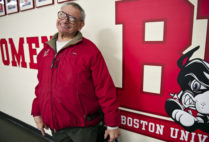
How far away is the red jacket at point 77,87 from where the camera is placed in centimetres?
83

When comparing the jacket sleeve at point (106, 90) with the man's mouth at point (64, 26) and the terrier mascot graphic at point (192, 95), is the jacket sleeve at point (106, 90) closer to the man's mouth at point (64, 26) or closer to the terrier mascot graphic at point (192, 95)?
the man's mouth at point (64, 26)

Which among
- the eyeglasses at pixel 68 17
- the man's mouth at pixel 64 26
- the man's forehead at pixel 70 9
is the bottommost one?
the man's mouth at pixel 64 26

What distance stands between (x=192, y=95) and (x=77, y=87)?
672 millimetres

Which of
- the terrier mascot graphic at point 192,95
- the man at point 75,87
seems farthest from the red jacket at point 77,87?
the terrier mascot graphic at point 192,95

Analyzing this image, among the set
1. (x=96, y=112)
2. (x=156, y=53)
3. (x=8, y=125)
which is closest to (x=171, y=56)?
(x=156, y=53)

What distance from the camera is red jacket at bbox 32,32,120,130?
0.83 m

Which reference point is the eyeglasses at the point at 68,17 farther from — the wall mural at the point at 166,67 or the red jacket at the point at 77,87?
the wall mural at the point at 166,67

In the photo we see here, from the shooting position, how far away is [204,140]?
87 centimetres

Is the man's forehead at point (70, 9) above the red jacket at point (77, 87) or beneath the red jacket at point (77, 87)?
above

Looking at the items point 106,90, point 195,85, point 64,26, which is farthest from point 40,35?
point 195,85

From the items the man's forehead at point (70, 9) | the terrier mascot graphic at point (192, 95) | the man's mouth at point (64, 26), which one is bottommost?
the terrier mascot graphic at point (192, 95)

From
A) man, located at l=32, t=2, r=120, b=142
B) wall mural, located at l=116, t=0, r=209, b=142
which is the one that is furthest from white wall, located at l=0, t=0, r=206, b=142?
man, located at l=32, t=2, r=120, b=142

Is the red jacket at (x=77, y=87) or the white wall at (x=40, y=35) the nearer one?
the red jacket at (x=77, y=87)

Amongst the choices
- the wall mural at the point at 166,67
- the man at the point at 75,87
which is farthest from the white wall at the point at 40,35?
the man at the point at 75,87
